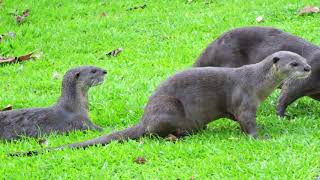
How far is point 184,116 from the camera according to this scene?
243 inches

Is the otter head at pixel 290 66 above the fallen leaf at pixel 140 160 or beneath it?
above

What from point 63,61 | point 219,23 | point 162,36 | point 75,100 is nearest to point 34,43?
point 63,61

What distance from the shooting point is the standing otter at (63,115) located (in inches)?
267

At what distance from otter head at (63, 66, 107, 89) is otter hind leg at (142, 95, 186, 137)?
1.30 metres

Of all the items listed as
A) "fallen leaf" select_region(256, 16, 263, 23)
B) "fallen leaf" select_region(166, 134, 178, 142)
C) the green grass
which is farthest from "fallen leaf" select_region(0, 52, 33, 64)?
"fallen leaf" select_region(166, 134, 178, 142)

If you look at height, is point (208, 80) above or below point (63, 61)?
above

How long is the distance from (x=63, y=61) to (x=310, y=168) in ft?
18.7

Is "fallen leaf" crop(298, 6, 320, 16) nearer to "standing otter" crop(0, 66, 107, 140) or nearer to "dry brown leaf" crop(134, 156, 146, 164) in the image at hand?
"standing otter" crop(0, 66, 107, 140)

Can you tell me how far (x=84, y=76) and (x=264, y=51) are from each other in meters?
1.98

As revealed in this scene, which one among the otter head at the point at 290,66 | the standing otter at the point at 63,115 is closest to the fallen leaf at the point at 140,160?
the standing otter at the point at 63,115

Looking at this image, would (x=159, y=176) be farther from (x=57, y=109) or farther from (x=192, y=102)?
(x=57, y=109)

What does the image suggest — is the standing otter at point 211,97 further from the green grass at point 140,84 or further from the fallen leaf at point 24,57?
the fallen leaf at point 24,57

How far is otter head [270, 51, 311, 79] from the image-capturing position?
6.10m

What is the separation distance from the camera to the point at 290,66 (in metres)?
6.11
